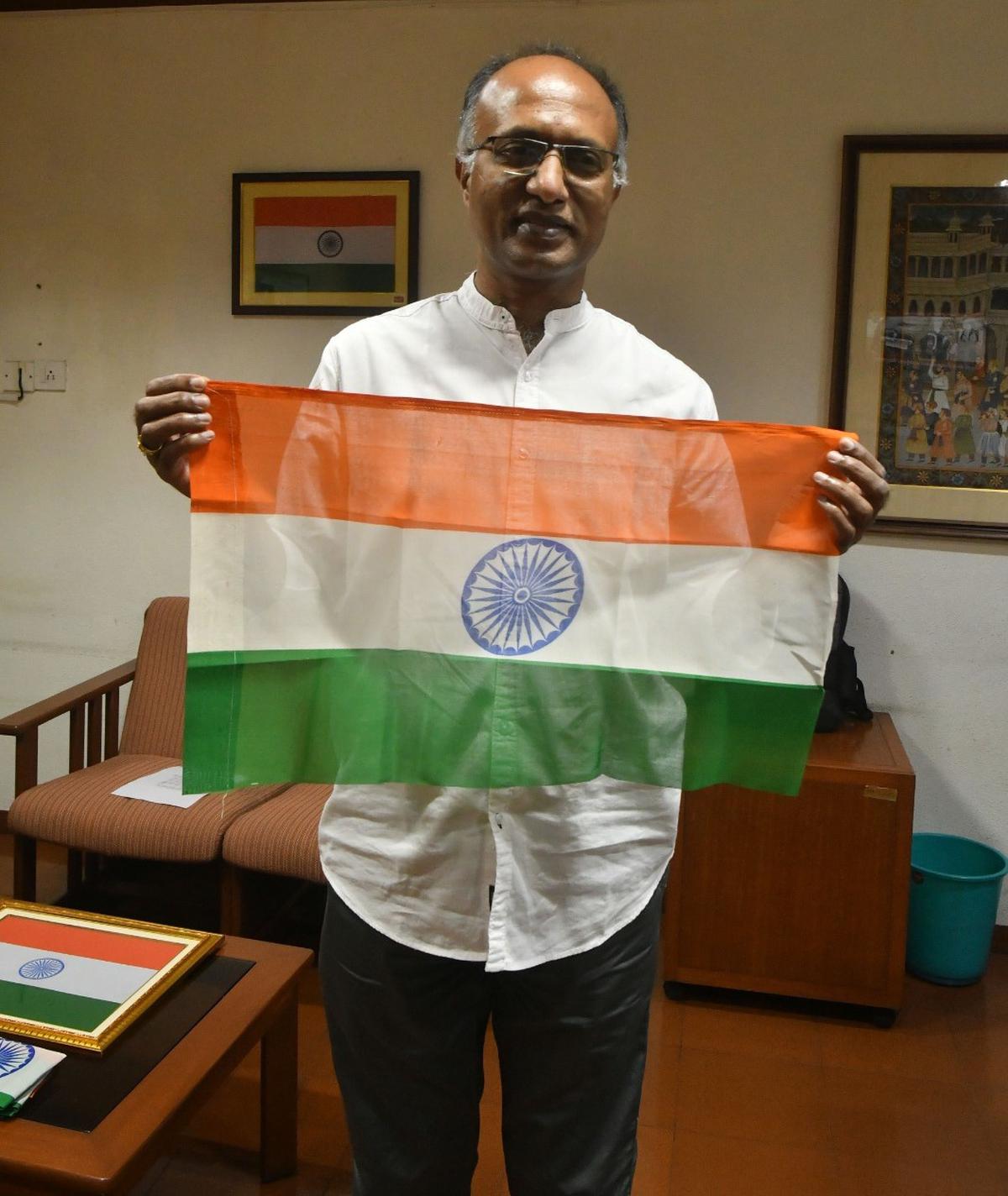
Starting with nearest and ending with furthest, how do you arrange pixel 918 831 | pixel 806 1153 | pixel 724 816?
pixel 806 1153 → pixel 724 816 → pixel 918 831

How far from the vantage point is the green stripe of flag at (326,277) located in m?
3.04

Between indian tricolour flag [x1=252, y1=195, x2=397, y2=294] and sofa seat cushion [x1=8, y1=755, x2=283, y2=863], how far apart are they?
1501 millimetres

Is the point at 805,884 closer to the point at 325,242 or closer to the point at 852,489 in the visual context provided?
the point at 852,489

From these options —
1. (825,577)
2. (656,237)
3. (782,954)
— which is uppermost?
(656,237)

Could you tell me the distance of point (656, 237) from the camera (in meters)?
2.91

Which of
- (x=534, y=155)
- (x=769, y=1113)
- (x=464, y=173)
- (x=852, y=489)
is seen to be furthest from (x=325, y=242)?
(x=769, y=1113)

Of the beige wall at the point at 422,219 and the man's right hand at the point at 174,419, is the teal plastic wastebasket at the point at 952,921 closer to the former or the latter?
the beige wall at the point at 422,219

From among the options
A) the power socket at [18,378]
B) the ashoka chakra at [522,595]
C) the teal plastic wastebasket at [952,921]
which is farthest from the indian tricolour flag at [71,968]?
the power socket at [18,378]

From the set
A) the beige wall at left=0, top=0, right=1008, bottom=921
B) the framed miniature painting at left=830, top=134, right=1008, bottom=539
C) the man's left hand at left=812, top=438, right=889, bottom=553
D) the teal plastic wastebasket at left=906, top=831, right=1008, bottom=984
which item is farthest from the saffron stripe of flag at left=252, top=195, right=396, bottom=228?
the teal plastic wastebasket at left=906, top=831, right=1008, bottom=984

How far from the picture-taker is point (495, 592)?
1211 mm

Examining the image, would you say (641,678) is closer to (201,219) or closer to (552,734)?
(552,734)

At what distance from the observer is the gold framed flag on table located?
5.16ft

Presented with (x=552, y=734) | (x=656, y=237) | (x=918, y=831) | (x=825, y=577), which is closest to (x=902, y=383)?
(x=656, y=237)

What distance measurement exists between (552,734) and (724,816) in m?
1.50
